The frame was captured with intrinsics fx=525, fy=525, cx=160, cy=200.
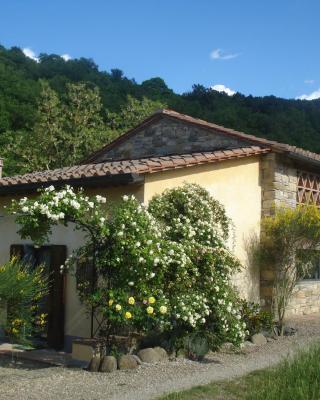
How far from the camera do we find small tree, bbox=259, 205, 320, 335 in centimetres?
1083

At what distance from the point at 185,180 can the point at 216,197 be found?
1055 millimetres

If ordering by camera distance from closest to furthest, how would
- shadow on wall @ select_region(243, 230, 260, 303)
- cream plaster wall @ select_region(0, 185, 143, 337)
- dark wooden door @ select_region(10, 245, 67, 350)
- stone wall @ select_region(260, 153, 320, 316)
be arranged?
cream plaster wall @ select_region(0, 185, 143, 337) → dark wooden door @ select_region(10, 245, 67, 350) → shadow on wall @ select_region(243, 230, 260, 303) → stone wall @ select_region(260, 153, 320, 316)

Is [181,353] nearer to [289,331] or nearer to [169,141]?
[289,331]

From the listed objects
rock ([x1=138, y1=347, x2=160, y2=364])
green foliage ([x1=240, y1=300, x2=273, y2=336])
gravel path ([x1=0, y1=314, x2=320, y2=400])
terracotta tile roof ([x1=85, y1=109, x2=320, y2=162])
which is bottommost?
gravel path ([x1=0, y1=314, x2=320, y2=400])

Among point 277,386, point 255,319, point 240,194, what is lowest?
point 277,386

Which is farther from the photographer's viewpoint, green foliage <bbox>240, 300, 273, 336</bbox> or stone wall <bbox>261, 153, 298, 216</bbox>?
stone wall <bbox>261, 153, 298, 216</bbox>

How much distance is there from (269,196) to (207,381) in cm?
641

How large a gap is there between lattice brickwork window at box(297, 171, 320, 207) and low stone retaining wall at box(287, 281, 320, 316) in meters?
2.16

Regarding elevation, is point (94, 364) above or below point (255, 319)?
below

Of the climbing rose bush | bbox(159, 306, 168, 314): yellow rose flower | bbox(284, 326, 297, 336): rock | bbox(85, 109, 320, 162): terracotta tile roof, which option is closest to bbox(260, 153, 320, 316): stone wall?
bbox(85, 109, 320, 162): terracotta tile roof

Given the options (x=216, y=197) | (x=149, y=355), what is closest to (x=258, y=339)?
(x=149, y=355)

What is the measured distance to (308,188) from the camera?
1370 centimetres

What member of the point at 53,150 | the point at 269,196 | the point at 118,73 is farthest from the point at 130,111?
the point at 269,196

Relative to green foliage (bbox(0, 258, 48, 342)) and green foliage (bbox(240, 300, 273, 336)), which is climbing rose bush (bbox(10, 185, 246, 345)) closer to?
green foliage (bbox(0, 258, 48, 342))
